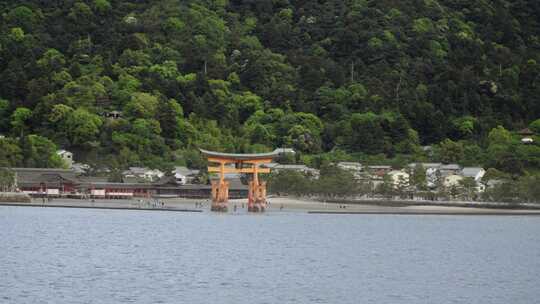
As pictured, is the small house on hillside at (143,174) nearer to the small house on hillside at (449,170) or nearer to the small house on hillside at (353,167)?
the small house on hillside at (353,167)

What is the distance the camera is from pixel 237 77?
9944 cm

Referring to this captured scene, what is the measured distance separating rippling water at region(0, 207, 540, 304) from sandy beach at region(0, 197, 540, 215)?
362 centimetres

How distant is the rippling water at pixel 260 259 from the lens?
32.8 m

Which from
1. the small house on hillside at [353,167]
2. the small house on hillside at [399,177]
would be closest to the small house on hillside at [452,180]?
the small house on hillside at [399,177]

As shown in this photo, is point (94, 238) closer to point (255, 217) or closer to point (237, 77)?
point (255, 217)

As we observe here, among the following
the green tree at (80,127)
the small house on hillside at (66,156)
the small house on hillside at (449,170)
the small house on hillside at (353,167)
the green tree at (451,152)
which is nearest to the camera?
the small house on hillside at (353,167)

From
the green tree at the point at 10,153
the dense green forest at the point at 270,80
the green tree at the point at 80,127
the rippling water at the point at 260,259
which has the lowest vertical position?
the rippling water at the point at 260,259

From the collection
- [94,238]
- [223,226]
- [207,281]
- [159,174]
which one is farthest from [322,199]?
[207,281]

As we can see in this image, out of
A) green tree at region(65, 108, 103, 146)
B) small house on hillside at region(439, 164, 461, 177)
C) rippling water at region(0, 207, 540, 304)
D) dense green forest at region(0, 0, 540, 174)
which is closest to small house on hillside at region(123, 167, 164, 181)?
dense green forest at region(0, 0, 540, 174)

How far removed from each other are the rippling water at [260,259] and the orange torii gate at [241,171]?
1.93 metres

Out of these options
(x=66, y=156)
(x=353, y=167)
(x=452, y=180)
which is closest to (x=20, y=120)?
(x=66, y=156)

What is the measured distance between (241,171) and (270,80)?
125 ft

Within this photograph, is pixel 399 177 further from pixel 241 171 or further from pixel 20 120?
pixel 20 120

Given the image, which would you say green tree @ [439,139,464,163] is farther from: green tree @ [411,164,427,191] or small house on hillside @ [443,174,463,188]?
green tree @ [411,164,427,191]
